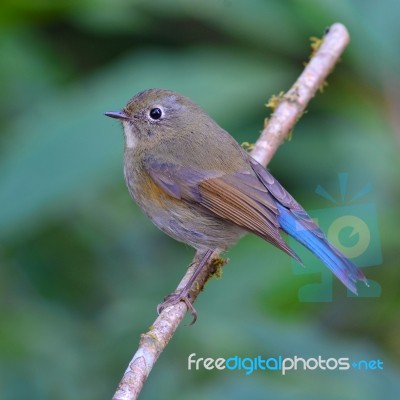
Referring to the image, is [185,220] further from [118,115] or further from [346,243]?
[346,243]

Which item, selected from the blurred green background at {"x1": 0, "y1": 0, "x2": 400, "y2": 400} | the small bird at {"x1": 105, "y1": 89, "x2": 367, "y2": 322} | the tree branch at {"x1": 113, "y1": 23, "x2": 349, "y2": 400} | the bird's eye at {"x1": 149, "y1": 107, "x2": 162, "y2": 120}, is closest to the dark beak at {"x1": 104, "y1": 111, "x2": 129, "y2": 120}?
the small bird at {"x1": 105, "y1": 89, "x2": 367, "y2": 322}

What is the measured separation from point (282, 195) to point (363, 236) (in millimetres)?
585

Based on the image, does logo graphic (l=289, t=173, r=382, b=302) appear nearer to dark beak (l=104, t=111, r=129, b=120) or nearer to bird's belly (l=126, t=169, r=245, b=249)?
bird's belly (l=126, t=169, r=245, b=249)

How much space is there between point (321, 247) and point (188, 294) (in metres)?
0.61

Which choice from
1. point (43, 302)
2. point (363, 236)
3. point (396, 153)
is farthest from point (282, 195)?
point (43, 302)

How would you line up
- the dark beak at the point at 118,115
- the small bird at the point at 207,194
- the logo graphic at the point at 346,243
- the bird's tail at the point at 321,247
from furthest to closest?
1. the logo graphic at the point at 346,243
2. the dark beak at the point at 118,115
3. the small bird at the point at 207,194
4. the bird's tail at the point at 321,247

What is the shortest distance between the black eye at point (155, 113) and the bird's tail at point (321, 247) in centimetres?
78

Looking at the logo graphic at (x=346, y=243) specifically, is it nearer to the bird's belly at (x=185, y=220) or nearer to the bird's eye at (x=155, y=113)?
the bird's belly at (x=185, y=220)

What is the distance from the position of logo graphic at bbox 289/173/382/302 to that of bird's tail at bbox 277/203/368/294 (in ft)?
1.61

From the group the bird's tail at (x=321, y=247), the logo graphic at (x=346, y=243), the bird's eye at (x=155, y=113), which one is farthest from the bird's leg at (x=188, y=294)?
the bird's eye at (x=155, y=113)

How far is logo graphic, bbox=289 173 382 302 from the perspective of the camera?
13.6 feet

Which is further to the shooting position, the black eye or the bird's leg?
the black eye

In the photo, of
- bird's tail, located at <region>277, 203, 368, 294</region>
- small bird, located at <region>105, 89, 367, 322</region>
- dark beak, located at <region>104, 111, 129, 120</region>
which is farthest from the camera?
dark beak, located at <region>104, 111, 129, 120</region>

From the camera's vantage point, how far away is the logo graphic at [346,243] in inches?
164
